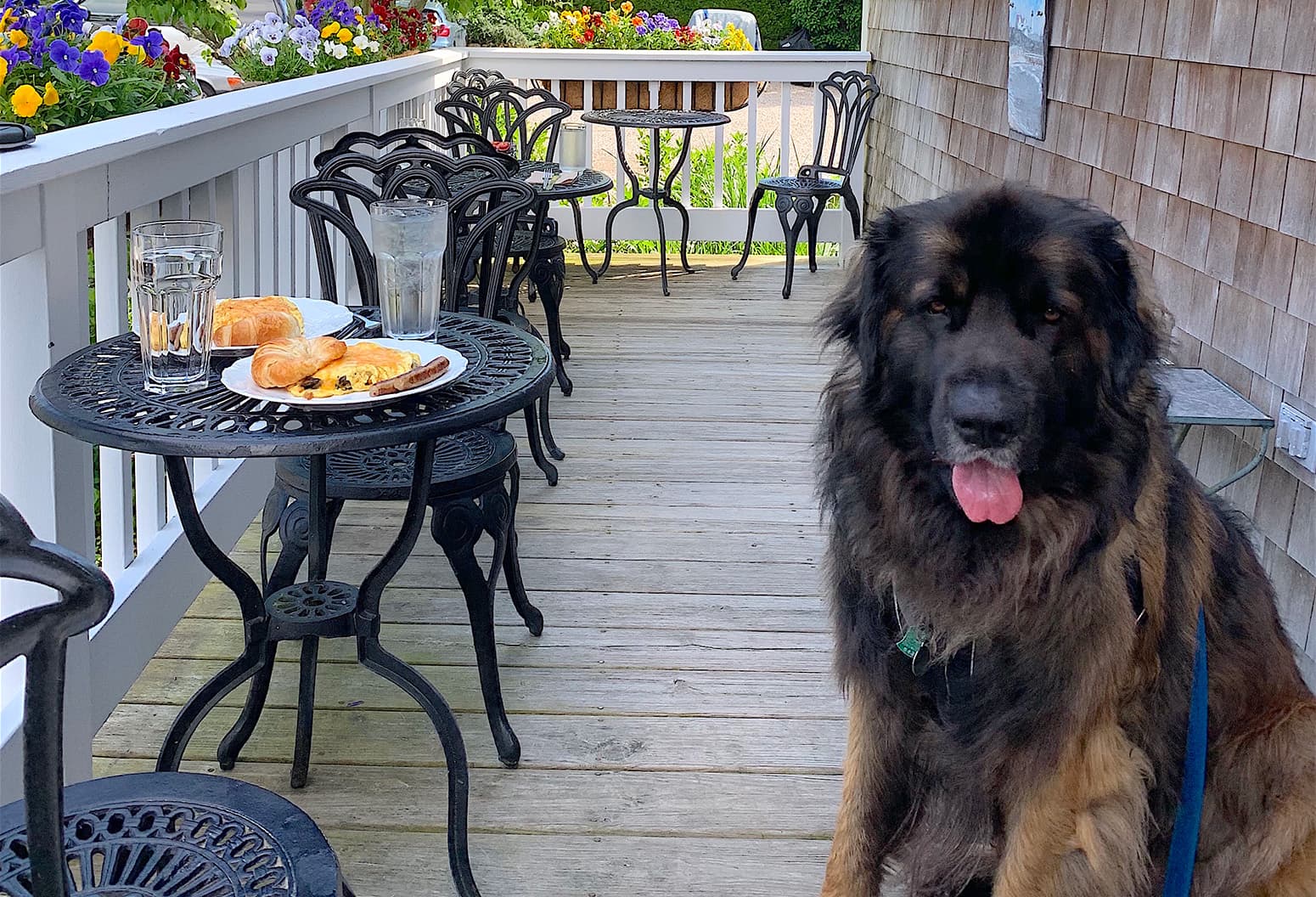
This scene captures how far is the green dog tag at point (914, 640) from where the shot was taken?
159 centimetres

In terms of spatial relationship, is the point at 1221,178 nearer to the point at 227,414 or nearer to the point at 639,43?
the point at 227,414

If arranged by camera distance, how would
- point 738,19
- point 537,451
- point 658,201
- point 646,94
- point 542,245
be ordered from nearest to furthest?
1. point 537,451
2. point 542,245
3. point 658,201
4. point 646,94
5. point 738,19

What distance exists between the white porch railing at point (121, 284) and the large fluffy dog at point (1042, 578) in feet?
4.10

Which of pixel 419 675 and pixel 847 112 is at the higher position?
pixel 847 112

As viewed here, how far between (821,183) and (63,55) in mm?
4481

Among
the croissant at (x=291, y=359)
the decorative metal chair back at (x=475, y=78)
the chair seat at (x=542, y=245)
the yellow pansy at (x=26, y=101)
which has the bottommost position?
the chair seat at (x=542, y=245)

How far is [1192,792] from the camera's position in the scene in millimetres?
1534

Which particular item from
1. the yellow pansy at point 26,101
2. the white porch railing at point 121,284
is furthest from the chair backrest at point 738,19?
the yellow pansy at point 26,101

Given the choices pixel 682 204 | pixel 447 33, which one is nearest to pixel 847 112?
pixel 682 204

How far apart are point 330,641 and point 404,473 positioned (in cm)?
64

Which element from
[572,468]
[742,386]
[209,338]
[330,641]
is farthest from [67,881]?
[742,386]

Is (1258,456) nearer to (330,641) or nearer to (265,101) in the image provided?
(330,641)

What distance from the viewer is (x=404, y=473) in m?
2.32

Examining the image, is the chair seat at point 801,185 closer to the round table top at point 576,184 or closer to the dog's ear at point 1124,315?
the round table top at point 576,184
